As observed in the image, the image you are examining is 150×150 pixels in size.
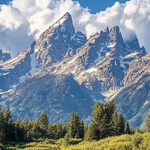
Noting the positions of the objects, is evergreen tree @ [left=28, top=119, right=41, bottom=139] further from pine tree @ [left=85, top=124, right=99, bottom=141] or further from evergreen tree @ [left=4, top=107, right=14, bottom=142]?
pine tree @ [left=85, top=124, right=99, bottom=141]

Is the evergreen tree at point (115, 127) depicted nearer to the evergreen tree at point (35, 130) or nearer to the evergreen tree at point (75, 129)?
the evergreen tree at point (75, 129)

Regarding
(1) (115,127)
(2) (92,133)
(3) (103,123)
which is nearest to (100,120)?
(3) (103,123)

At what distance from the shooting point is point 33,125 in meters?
137

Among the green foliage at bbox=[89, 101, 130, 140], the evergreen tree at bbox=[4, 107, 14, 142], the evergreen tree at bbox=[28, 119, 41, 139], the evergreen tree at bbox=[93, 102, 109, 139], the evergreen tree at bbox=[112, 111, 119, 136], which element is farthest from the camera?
the evergreen tree at bbox=[28, 119, 41, 139]

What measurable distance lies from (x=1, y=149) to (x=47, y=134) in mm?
59008

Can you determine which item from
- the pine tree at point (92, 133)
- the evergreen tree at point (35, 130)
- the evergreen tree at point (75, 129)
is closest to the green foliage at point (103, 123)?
the pine tree at point (92, 133)

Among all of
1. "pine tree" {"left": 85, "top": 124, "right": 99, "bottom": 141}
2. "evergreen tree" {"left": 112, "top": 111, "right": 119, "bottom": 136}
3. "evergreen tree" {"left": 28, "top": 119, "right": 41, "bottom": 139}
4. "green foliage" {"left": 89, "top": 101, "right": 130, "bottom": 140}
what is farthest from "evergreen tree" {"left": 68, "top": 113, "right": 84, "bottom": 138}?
"pine tree" {"left": 85, "top": 124, "right": 99, "bottom": 141}

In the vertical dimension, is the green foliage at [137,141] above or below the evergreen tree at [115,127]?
below

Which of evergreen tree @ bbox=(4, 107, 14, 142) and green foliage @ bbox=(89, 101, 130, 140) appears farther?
green foliage @ bbox=(89, 101, 130, 140)

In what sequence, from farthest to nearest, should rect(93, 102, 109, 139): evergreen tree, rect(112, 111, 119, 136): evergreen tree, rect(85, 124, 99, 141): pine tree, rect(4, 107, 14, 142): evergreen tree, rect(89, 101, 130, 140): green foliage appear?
1. rect(112, 111, 119, 136): evergreen tree
2. rect(93, 102, 109, 139): evergreen tree
3. rect(89, 101, 130, 140): green foliage
4. rect(4, 107, 14, 142): evergreen tree
5. rect(85, 124, 99, 141): pine tree

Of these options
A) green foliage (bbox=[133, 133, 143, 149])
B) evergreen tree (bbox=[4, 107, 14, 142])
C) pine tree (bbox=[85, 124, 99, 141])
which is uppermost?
evergreen tree (bbox=[4, 107, 14, 142])

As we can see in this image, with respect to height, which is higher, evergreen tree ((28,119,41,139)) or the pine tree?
evergreen tree ((28,119,41,139))

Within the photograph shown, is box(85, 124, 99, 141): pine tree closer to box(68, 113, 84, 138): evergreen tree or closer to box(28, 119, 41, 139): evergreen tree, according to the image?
box(68, 113, 84, 138): evergreen tree

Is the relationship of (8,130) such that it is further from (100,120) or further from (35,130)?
(100,120)
